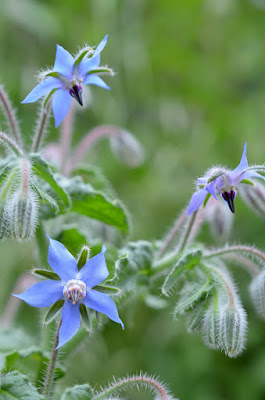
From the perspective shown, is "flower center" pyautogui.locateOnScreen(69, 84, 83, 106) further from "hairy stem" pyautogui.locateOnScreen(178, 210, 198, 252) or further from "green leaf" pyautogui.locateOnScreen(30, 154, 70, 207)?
"hairy stem" pyautogui.locateOnScreen(178, 210, 198, 252)

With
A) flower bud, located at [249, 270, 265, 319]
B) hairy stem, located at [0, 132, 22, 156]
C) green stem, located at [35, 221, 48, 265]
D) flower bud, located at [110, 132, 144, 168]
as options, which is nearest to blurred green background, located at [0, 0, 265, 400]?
flower bud, located at [110, 132, 144, 168]

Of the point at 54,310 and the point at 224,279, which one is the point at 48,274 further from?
the point at 224,279

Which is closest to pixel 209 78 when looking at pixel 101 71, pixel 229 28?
pixel 229 28

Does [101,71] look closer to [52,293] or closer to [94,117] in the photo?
[52,293]

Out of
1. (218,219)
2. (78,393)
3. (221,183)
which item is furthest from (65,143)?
(78,393)

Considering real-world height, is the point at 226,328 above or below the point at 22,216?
below

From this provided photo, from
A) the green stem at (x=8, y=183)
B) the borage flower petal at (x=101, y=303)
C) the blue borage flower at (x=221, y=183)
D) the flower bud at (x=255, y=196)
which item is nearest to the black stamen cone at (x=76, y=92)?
the green stem at (x=8, y=183)
